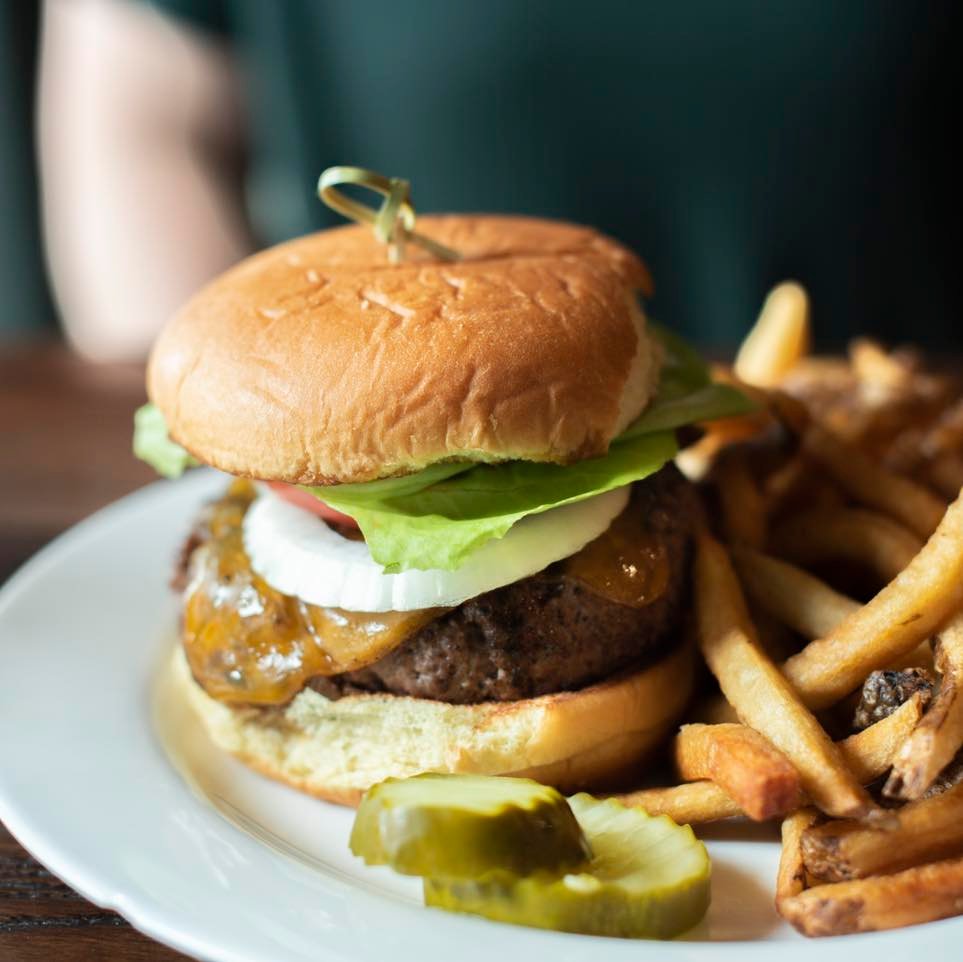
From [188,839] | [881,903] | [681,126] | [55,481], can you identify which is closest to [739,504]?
[881,903]

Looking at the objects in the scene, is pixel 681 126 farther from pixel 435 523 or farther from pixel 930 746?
pixel 930 746

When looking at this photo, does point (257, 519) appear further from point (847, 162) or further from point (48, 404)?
point (847, 162)

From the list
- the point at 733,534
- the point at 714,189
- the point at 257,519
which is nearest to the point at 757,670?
the point at 733,534

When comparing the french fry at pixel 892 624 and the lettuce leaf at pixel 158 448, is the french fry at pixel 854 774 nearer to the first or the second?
the french fry at pixel 892 624

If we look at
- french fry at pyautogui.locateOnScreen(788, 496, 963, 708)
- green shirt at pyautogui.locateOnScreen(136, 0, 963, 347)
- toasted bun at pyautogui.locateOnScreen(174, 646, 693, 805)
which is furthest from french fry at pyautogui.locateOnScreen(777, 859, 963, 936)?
green shirt at pyautogui.locateOnScreen(136, 0, 963, 347)

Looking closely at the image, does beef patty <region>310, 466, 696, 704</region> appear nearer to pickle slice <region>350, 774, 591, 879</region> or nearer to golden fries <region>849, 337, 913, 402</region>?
pickle slice <region>350, 774, 591, 879</region>
